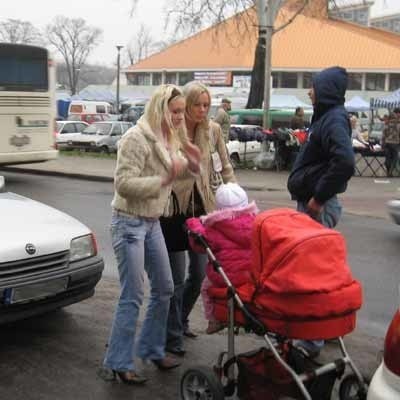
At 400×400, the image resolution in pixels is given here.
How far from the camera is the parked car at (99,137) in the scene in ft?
91.5

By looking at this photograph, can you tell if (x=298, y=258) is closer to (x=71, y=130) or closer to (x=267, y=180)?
(x=267, y=180)

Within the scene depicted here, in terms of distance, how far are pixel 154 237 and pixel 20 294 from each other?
102 centimetres

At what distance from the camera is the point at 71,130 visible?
31828 millimetres

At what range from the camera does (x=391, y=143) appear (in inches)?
709

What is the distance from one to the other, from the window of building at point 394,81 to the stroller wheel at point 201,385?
242ft

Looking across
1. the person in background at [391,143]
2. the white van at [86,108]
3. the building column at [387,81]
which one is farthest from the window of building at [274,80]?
the person in background at [391,143]

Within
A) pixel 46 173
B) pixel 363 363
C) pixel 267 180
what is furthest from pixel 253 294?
pixel 46 173

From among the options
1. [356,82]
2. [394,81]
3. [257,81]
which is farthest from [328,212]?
[394,81]

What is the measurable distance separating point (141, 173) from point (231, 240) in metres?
0.67

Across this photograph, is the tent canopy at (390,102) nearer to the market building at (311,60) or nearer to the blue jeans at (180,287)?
the blue jeans at (180,287)

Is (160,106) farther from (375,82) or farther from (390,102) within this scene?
(375,82)

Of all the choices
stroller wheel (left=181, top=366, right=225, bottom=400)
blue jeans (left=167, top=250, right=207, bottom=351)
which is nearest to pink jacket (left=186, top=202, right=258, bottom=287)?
stroller wheel (left=181, top=366, right=225, bottom=400)

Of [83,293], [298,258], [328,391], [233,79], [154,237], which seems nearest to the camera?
[298,258]

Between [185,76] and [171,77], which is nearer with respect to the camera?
[185,76]
